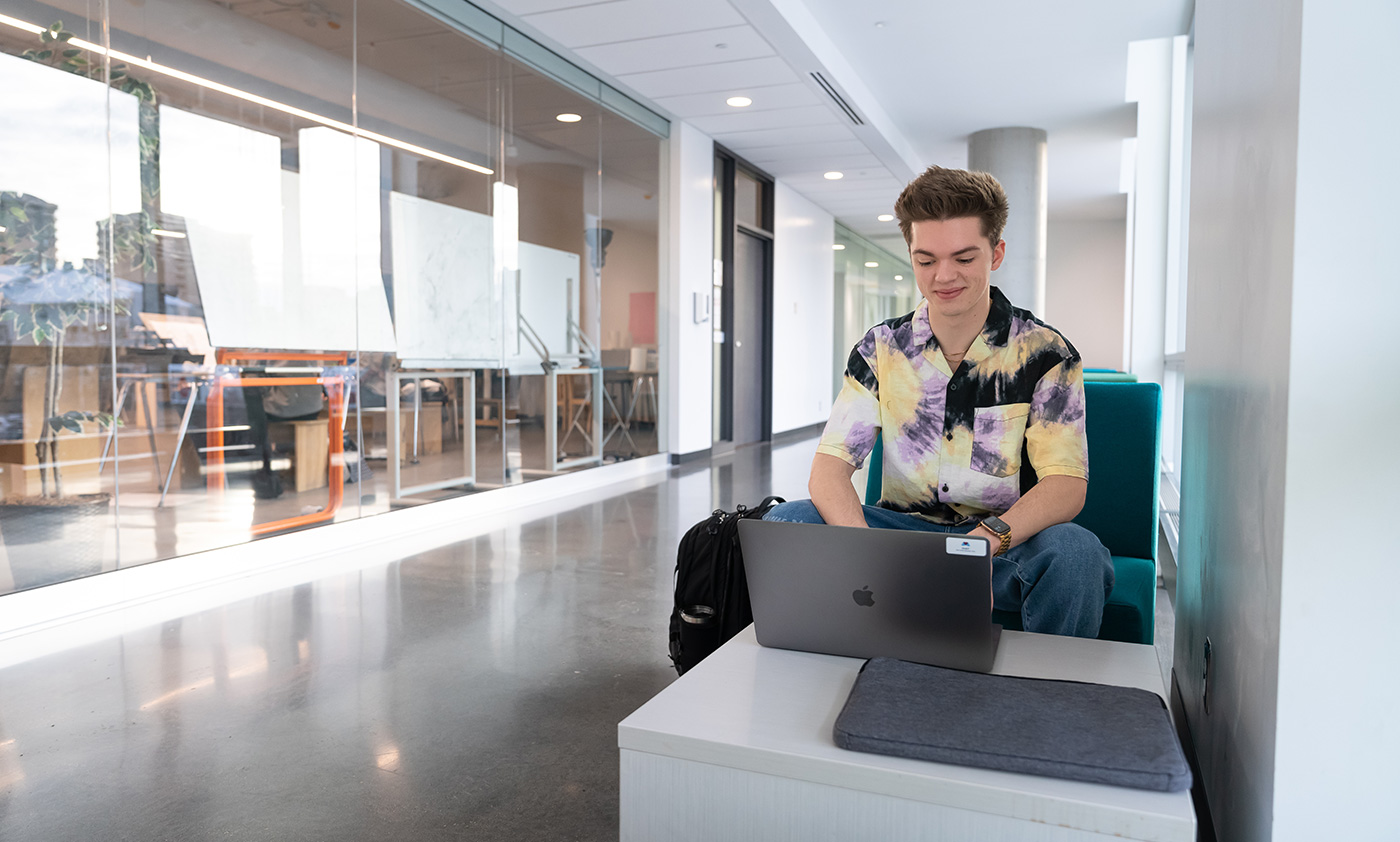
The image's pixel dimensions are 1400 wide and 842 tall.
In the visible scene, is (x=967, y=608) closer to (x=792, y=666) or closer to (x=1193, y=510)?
(x=792, y=666)

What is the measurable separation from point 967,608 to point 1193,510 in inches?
36.8

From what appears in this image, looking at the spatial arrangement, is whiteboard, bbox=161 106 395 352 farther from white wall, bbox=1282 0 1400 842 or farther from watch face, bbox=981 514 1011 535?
white wall, bbox=1282 0 1400 842

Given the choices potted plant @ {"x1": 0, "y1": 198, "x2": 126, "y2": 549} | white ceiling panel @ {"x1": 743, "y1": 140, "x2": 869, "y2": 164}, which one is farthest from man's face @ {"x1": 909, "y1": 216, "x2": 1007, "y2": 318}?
white ceiling panel @ {"x1": 743, "y1": 140, "x2": 869, "y2": 164}

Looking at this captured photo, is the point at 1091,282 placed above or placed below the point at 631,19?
below

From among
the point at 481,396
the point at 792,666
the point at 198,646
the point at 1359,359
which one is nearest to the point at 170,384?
the point at 198,646

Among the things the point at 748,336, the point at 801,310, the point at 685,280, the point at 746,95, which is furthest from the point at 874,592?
the point at 801,310

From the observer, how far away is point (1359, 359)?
88 cm

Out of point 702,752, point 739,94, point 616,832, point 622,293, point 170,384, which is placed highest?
point 739,94

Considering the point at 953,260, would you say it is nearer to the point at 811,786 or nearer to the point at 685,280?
the point at 811,786

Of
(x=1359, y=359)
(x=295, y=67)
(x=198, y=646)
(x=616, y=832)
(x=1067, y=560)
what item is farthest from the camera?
(x=295, y=67)

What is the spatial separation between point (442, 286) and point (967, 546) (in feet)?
14.5

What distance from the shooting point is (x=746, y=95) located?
6742 millimetres

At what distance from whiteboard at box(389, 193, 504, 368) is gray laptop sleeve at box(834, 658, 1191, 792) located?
4199mm

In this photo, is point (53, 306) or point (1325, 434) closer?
point (1325, 434)
